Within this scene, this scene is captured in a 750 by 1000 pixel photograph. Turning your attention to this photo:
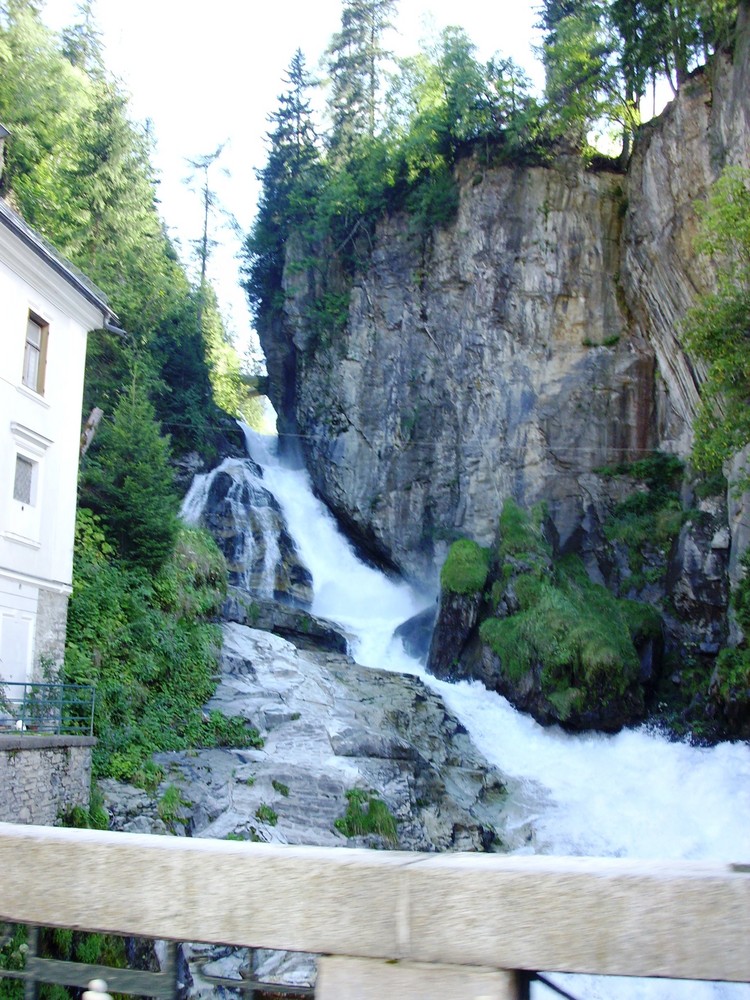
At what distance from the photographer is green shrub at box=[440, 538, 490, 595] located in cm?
2823

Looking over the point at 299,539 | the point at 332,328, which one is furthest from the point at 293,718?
the point at 332,328

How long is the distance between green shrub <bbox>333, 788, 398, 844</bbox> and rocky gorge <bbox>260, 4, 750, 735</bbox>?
881 centimetres

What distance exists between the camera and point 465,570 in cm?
2864

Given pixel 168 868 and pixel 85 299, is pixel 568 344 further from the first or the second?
pixel 168 868

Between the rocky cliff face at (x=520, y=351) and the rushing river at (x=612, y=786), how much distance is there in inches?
272

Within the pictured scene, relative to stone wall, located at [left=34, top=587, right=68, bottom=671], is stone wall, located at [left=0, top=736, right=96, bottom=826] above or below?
below

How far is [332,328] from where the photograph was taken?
3916cm

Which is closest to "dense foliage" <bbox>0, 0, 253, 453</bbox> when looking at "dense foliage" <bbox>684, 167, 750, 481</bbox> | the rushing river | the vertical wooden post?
the rushing river

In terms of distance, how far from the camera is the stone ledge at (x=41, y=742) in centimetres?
1268

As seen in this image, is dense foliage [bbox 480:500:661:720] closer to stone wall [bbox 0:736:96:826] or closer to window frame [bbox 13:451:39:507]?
stone wall [bbox 0:736:96:826]

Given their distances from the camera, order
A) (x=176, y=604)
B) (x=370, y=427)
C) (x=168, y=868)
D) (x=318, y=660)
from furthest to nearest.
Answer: (x=370, y=427)
(x=318, y=660)
(x=176, y=604)
(x=168, y=868)

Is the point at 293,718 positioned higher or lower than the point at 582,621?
lower

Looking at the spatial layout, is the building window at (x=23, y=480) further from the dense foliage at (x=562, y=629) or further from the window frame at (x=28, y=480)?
the dense foliage at (x=562, y=629)

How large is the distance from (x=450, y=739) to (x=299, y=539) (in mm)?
14388
